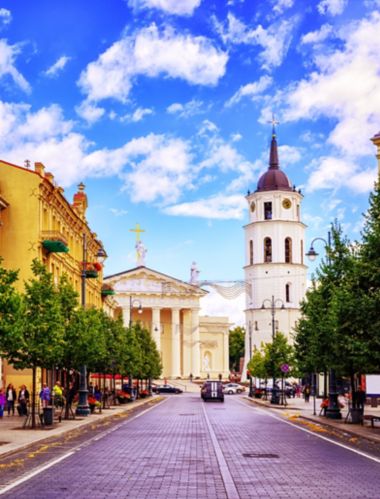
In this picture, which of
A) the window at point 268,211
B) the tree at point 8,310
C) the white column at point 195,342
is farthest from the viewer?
the window at point 268,211

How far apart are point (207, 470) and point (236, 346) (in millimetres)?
162703

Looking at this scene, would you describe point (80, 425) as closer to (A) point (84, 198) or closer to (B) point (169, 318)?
(A) point (84, 198)

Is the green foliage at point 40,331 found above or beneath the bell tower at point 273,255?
beneath

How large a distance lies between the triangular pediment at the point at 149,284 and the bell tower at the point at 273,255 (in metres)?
8.70

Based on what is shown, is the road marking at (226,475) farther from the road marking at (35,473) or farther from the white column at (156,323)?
the white column at (156,323)

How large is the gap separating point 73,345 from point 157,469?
1998 centimetres

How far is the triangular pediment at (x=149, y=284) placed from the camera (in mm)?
131375

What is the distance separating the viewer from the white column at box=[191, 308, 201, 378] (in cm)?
13188

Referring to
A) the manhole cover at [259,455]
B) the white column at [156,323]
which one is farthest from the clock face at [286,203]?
the manhole cover at [259,455]

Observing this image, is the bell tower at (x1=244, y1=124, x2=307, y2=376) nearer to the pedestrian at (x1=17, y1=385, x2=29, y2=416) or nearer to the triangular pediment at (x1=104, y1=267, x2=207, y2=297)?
the triangular pediment at (x1=104, y1=267, x2=207, y2=297)

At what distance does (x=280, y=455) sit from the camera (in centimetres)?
2045

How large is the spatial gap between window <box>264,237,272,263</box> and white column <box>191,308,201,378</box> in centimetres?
1303

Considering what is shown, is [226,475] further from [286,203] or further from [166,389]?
[286,203]

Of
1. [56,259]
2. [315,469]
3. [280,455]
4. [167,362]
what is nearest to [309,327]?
[56,259]
